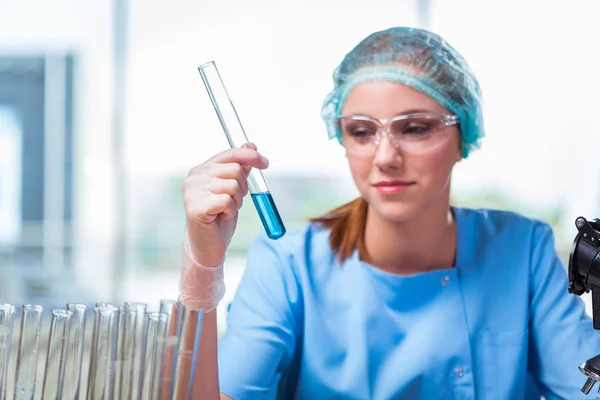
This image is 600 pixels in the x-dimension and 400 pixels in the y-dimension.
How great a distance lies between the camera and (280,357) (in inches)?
50.1

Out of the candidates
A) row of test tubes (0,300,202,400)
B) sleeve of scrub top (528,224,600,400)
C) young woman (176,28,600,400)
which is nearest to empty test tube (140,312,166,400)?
row of test tubes (0,300,202,400)

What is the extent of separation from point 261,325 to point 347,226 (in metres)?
0.31

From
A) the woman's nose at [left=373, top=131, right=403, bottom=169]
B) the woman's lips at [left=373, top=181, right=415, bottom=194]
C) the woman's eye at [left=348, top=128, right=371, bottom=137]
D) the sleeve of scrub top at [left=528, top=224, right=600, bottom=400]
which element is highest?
the woman's eye at [left=348, top=128, right=371, bottom=137]

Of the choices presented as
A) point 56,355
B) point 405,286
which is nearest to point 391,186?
point 405,286

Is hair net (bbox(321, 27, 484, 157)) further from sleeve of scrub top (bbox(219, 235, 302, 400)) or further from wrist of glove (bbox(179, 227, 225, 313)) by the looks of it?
wrist of glove (bbox(179, 227, 225, 313))

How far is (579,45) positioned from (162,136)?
2788 mm

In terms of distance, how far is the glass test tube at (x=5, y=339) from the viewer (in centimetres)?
81

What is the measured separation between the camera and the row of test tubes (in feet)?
2.63

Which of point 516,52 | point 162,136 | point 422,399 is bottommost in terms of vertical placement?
point 422,399

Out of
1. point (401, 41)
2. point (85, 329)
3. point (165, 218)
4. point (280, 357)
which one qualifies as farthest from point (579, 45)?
point (85, 329)

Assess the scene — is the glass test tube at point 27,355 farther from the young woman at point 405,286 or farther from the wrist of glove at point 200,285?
the young woman at point 405,286

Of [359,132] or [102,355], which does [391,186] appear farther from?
[102,355]

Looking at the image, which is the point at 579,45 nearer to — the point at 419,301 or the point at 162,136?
the point at 162,136

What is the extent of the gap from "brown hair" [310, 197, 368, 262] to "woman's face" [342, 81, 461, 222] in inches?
6.2
